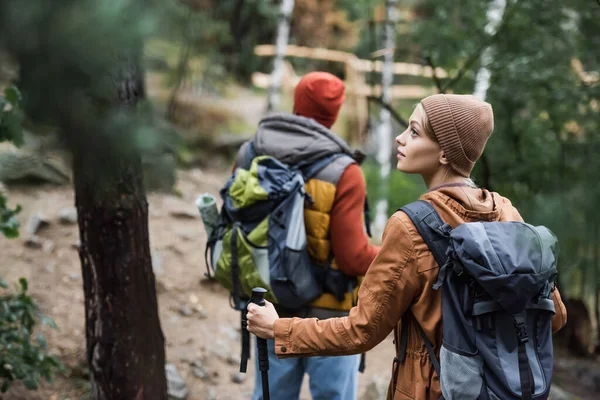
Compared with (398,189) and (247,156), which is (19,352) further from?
(398,189)

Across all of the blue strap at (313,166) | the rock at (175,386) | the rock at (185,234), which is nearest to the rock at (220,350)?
the rock at (175,386)

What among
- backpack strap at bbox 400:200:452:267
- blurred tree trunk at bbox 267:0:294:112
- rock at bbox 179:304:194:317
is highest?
blurred tree trunk at bbox 267:0:294:112

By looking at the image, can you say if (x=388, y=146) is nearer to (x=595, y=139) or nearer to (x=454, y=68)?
(x=454, y=68)

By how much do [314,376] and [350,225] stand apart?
765 millimetres

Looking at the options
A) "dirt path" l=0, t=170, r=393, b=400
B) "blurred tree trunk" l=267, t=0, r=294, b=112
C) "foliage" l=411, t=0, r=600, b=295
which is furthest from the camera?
"blurred tree trunk" l=267, t=0, r=294, b=112

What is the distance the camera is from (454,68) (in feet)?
20.5

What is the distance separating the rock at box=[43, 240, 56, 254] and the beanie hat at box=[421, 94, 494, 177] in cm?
447

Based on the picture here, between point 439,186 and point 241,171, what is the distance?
118 centimetres

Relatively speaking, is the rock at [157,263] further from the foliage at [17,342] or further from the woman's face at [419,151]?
the woman's face at [419,151]

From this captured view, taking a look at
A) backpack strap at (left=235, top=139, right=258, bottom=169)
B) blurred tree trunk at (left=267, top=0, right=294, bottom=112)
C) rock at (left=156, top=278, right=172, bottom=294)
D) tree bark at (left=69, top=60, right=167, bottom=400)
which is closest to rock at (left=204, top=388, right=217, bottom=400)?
tree bark at (left=69, top=60, right=167, bottom=400)

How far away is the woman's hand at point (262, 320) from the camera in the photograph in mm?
1936

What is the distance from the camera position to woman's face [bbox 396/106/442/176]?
1.83 meters

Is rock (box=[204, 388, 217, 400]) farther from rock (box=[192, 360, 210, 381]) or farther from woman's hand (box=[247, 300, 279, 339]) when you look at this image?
woman's hand (box=[247, 300, 279, 339])

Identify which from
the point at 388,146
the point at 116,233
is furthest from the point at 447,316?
the point at 388,146
